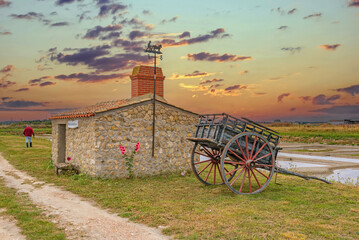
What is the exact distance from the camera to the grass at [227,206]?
6449 millimetres

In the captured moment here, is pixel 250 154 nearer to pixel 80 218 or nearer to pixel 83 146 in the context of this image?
pixel 80 218

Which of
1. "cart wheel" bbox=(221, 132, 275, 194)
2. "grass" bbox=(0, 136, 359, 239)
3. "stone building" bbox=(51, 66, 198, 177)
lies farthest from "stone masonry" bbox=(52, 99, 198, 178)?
"cart wheel" bbox=(221, 132, 275, 194)

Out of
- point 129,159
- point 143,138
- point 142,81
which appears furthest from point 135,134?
point 142,81

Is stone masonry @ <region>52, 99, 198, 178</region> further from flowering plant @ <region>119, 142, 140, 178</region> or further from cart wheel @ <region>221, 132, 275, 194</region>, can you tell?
cart wheel @ <region>221, 132, 275, 194</region>

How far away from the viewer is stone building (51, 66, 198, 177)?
12023 millimetres

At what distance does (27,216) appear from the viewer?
7695mm

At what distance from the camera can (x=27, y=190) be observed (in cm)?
1091

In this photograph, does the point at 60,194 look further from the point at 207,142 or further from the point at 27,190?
the point at 207,142

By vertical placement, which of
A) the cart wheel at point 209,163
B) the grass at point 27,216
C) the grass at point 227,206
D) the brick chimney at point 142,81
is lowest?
the grass at point 27,216

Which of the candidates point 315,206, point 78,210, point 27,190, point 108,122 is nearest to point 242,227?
point 315,206

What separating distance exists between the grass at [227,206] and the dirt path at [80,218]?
13.6 inches

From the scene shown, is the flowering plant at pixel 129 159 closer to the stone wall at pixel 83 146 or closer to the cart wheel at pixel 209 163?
the stone wall at pixel 83 146

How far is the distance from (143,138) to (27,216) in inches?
230

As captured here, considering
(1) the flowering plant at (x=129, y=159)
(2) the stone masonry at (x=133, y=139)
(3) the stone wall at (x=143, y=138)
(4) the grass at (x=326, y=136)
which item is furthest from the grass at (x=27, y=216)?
(4) the grass at (x=326, y=136)
